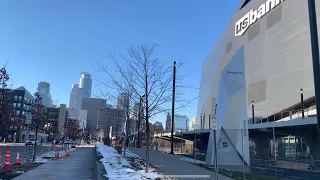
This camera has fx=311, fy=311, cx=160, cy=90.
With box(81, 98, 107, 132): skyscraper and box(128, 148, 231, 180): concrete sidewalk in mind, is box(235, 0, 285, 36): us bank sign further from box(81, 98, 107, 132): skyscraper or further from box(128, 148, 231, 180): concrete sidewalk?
box(128, 148, 231, 180): concrete sidewalk

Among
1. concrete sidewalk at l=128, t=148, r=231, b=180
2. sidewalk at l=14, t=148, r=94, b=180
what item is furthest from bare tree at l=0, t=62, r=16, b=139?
concrete sidewalk at l=128, t=148, r=231, b=180

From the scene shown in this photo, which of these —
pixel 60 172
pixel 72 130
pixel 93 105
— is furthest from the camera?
pixel 72 130

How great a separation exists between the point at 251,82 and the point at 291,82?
10.1m

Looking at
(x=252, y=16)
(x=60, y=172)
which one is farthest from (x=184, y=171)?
(x=252, y=16)

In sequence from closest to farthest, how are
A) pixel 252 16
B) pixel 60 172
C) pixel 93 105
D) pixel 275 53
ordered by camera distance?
pixel 60 172
pixel 93 105
pixel 275 53
pixel 252 16

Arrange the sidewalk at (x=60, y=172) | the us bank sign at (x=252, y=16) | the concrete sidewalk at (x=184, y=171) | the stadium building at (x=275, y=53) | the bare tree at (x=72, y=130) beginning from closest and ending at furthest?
the sidewalk at (x=60, y=172)
the concrete sidewalk at (x=184, y=171)
the stadium building at (x=275, y=53)
the us bank sign at (x=252, y=16)
the bare tree at (x=72, y=130)

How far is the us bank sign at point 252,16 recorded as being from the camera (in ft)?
151

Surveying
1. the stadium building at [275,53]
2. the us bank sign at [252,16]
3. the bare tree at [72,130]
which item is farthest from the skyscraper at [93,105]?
the us bank sign at [252,16]

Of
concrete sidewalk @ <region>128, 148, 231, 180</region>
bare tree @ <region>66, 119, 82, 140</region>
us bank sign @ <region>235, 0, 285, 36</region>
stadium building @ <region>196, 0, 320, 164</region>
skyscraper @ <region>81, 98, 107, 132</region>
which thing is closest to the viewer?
concrete sidewalk @ <region>128, 148, 231, 180</region>

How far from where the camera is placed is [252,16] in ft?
168

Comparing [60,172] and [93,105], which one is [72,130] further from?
[60,172]

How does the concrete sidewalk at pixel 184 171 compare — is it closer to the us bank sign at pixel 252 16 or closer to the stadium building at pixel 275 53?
the stadium building at pixel 275 53

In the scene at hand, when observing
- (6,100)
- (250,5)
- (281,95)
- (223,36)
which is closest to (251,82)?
(281,95)

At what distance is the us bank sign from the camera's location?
151 ft
